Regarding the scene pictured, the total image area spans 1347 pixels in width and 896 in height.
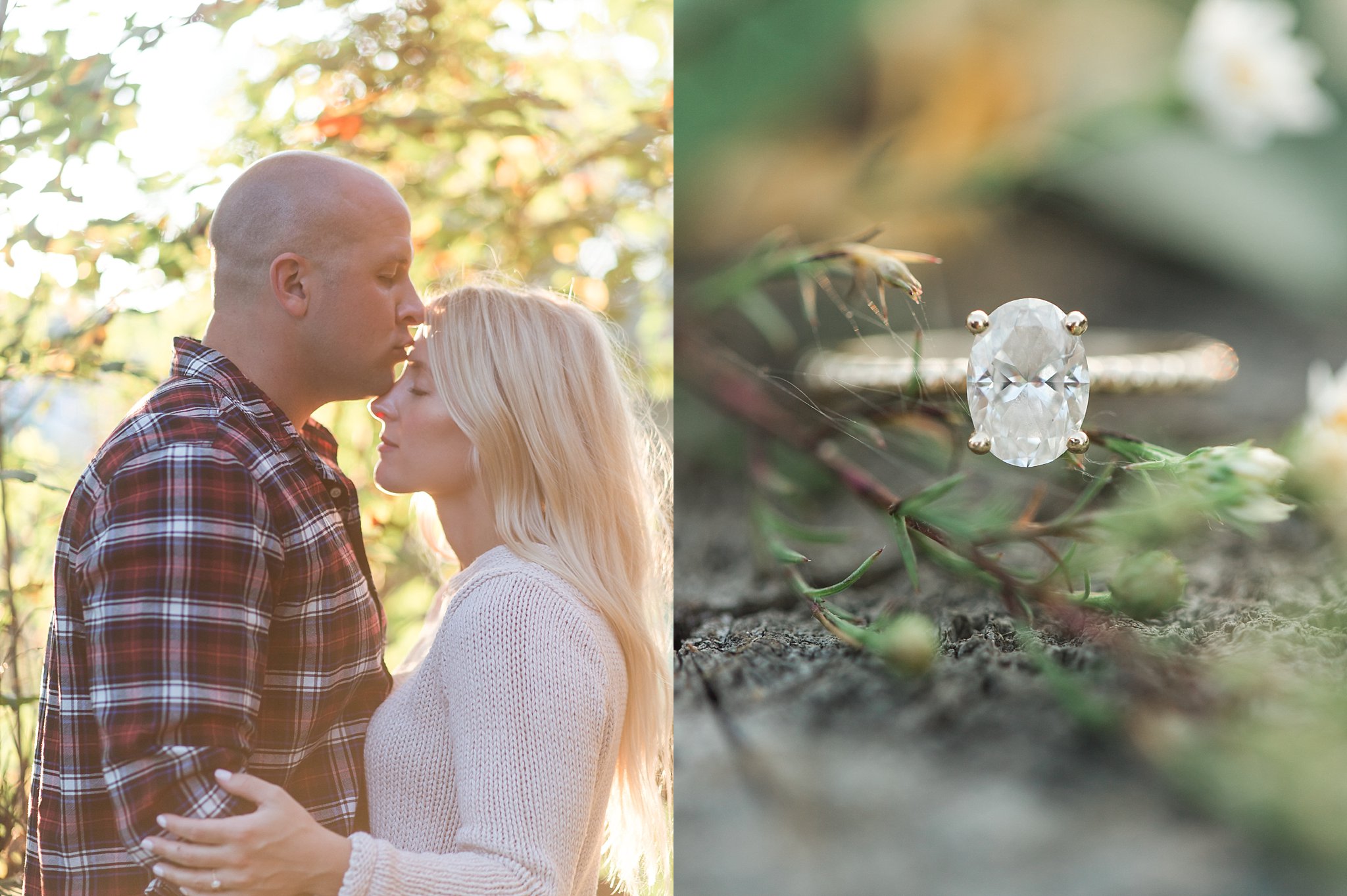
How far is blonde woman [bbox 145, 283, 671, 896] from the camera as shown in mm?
548

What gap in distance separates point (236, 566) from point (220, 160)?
0.33 m

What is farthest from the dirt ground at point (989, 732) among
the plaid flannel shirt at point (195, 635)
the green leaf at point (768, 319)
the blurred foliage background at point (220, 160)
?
the blurred foliage background at point (220, 160)

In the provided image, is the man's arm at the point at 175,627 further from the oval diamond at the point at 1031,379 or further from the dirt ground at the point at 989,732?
the oval diamond at the point at 1031,379

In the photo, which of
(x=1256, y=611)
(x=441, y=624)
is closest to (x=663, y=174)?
(x=441, y=624)

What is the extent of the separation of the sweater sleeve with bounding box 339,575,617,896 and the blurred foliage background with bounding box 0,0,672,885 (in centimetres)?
23

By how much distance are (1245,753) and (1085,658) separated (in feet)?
0.26

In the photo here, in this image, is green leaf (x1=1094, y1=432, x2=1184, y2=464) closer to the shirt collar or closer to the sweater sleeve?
the sweater sleeve

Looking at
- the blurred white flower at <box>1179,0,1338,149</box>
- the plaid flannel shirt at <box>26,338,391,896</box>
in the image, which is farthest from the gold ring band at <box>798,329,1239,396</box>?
the plaid flannel shirt at <box>26,338,391,896</box>

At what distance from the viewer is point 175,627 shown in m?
0.55

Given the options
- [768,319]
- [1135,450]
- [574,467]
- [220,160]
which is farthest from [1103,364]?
[220,160]

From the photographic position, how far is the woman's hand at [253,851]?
20.9 inches

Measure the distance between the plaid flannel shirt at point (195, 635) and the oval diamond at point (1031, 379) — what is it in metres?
0.40

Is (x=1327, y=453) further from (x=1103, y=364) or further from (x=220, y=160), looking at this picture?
(x=220, y=160)

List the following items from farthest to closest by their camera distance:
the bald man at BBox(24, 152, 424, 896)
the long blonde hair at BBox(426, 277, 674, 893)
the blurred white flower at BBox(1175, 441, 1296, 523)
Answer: the long blonde hair at BBox(426, 277, 674, 893), the bald man at BBox(24, 152, 424, 896), the blurred white flower at BBox(1175, 441, 1296, 523)
